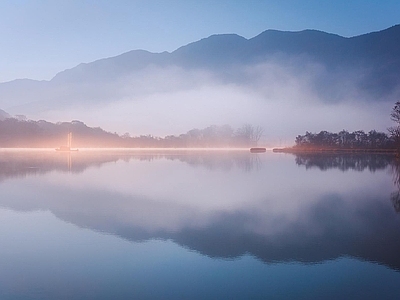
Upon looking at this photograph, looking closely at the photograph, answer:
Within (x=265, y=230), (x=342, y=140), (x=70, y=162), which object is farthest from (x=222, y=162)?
(x=342, y=140)

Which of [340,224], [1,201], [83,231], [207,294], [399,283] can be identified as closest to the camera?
[207,294]

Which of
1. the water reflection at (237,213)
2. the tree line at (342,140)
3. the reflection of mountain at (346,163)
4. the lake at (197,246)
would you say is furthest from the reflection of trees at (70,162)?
the tree line at (342,140)

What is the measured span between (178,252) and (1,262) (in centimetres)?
237

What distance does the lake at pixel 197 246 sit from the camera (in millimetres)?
4371

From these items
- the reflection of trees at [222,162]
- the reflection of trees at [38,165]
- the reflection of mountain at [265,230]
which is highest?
the reflection of trees at [38,165]

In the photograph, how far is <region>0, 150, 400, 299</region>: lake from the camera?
14.3 feet

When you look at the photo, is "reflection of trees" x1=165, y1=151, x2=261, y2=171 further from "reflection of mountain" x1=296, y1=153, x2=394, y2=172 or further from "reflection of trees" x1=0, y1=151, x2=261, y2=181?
"reflection of mountain" x1=296, y1=153, x2=394, y2=172

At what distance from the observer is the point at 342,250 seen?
5.85m

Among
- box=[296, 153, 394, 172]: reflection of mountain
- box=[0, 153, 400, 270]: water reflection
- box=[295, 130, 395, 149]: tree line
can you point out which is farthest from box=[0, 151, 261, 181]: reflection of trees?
box=[295, 130, 395, 149]: tree line

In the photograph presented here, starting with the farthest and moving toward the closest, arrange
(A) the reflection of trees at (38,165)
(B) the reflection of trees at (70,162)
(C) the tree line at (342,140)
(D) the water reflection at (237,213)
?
1. (C) the tree line at (342,140)
2. (B) the reflection of trees at (70,162)
3. (A) the reflection of trees at (38,165)
4. (D) the water reflection at (237,213)

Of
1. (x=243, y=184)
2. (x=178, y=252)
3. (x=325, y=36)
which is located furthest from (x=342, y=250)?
(x=325, y=36)

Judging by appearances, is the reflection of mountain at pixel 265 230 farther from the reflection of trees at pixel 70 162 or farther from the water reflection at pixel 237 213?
the reflection of trees at pixel 70 162

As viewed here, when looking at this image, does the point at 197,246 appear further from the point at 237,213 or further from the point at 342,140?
the point at 342,140

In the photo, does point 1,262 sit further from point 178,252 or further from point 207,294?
point 207,294
